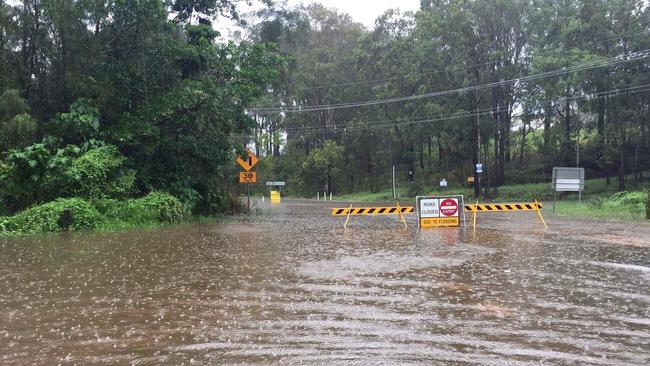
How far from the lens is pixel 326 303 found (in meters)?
7.51

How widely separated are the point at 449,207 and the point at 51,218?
42.0ft

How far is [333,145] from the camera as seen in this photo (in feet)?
215

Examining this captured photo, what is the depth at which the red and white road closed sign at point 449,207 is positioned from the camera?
61.4ft

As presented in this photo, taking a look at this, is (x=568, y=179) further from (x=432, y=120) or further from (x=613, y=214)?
(x=432, y=120)

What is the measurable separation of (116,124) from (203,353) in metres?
19.3

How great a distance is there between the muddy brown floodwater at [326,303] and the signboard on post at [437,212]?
464 cm

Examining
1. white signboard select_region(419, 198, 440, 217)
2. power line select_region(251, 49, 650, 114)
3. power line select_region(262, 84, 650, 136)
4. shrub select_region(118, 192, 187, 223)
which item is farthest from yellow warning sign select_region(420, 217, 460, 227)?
power line select_region(262, 84, 650, 136)

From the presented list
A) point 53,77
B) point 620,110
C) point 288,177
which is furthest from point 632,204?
point 288,177

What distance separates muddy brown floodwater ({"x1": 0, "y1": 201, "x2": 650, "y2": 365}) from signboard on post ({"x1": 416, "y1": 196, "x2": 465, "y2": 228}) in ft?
15.2

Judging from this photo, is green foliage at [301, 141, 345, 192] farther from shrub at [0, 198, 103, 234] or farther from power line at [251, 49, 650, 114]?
shrub at [0, 198, 103, 234]

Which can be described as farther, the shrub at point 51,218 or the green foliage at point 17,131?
the green foliage at point 17,131

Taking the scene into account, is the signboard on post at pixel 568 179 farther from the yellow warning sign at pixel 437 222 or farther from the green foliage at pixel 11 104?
the green foliage at pixel 11 104

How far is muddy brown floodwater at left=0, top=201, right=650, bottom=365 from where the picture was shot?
17.9ft

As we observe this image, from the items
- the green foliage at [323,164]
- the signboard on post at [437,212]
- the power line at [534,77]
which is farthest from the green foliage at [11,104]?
the green foliage at [323,164]
